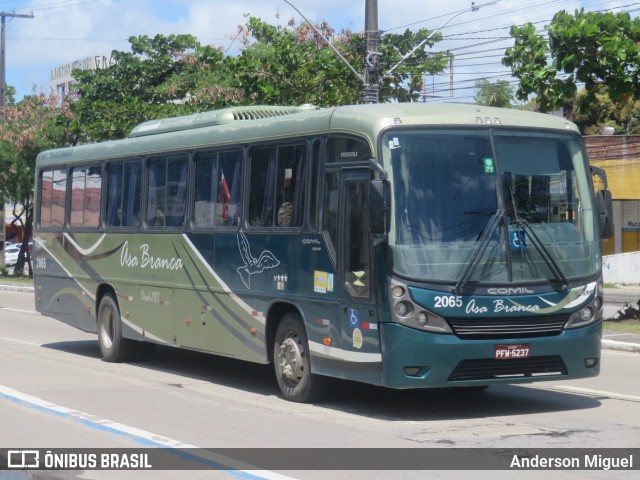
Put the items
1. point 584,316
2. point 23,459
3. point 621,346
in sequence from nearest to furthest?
point 23,459 < point 584,316 < point 621,346

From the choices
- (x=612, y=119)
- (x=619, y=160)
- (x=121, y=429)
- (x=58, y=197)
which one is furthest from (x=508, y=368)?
(x=612, y=119)

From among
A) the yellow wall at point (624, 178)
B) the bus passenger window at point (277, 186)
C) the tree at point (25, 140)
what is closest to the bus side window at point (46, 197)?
the bus passenger window at point (277, 186)

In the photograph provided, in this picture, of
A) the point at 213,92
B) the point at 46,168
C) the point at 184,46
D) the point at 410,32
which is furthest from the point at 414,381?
the point at 184,46

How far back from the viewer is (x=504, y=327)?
1039cm

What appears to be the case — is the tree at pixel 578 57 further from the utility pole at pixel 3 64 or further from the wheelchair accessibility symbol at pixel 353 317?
the utility pole at pixel 3 64

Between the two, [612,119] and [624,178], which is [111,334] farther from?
[612,119]

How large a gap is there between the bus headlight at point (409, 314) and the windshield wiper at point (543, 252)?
1.20 meters

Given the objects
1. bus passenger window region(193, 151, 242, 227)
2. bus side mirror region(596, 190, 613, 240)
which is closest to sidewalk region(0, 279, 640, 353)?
bus side mirror region(596, 190, 613, 240)

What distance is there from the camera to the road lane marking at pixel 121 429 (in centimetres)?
801

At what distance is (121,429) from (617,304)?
76.0 ft

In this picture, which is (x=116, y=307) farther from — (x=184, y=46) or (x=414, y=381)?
(x=184, y=46)

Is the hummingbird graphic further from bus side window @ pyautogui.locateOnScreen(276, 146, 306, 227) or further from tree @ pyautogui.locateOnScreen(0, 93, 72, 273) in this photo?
tree @ pyautogui.locateOnScreen(0, 93, 72, 273)

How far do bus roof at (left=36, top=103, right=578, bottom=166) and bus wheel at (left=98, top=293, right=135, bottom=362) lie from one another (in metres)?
2.26

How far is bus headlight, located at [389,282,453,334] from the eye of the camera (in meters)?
10.1
